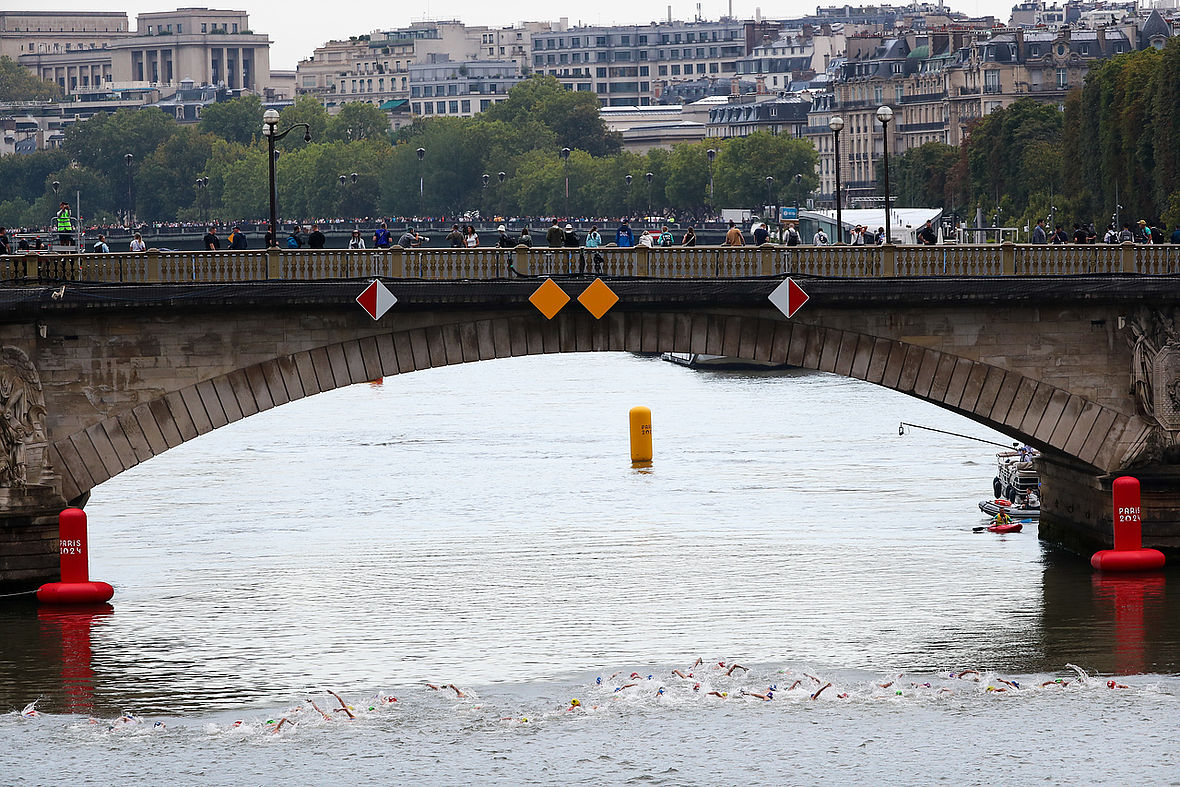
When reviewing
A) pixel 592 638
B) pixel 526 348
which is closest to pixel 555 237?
A: pixel 526 348

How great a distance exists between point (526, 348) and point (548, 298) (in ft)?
3.92

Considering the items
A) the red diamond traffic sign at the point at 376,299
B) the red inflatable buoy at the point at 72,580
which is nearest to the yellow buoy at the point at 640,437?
the red diamond traffic sign at the point at 376,299

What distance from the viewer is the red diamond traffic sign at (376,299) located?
1542 inches

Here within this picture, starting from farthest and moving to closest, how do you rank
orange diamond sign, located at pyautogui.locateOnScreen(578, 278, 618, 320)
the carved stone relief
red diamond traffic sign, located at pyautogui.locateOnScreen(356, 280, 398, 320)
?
orange diamond sign, located at pyautogui.locateOnScreen(578, 278, 618, 320), red diamond traffic sign, located at pyautogui.locateOnScreen(356, 280, 398, 320), the carved stone relief

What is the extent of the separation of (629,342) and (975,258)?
6.37 metres

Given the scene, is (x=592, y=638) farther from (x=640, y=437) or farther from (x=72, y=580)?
(x=640, y=437)


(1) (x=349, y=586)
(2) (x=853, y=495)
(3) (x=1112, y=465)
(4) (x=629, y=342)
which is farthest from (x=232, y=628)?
(2) (x=853, y=495)

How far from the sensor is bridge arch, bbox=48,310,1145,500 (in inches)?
1553

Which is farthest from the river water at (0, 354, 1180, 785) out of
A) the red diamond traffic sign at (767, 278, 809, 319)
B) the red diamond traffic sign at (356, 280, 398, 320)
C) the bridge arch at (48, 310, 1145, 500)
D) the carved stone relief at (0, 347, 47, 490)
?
the red diamond traffic sign at (356, 280, 398, 320)

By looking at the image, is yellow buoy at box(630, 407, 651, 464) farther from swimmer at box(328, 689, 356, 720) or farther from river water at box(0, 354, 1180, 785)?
swimmer at box(328, 689, 356, 720)

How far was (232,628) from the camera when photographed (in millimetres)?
39219


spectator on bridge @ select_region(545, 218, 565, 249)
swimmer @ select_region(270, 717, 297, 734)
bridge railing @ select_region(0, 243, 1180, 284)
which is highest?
spectator on bridge @ select_region(545, 218, 565, 249)

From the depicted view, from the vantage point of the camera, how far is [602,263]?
40.3m

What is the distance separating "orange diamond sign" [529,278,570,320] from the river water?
5277 millimetres
